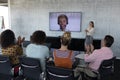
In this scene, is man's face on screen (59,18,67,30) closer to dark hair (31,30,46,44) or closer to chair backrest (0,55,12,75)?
dark hair (31,30,46,44)

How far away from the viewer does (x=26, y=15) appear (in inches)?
316

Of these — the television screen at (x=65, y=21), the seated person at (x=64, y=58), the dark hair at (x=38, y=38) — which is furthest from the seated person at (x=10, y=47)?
the television screen at (x=65, y=21)

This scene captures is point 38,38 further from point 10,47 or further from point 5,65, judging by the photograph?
point 5,65

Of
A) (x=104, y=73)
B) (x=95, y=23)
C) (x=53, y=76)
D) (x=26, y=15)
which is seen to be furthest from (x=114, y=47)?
(x=53, y=76)

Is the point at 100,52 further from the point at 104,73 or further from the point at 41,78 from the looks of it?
the point at 41,78

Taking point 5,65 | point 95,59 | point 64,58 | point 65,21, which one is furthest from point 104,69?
point 65,21

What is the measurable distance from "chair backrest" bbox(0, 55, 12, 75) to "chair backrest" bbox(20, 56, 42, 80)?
18 centimetres

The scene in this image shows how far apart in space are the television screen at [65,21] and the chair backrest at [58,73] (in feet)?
15.6

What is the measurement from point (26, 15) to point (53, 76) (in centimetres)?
592

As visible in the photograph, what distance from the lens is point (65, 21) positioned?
23.9ft

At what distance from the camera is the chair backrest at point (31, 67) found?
2.63 m

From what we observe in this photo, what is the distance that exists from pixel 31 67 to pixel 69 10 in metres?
4.81

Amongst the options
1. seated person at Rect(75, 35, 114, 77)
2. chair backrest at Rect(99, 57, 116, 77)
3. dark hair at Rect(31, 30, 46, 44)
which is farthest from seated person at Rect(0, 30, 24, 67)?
chair backrest at Rect(99, 57, 116, 77)

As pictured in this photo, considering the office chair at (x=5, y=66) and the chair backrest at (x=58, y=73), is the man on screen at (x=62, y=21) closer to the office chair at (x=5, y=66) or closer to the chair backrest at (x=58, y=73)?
the office chair at (x=5, y=66)
